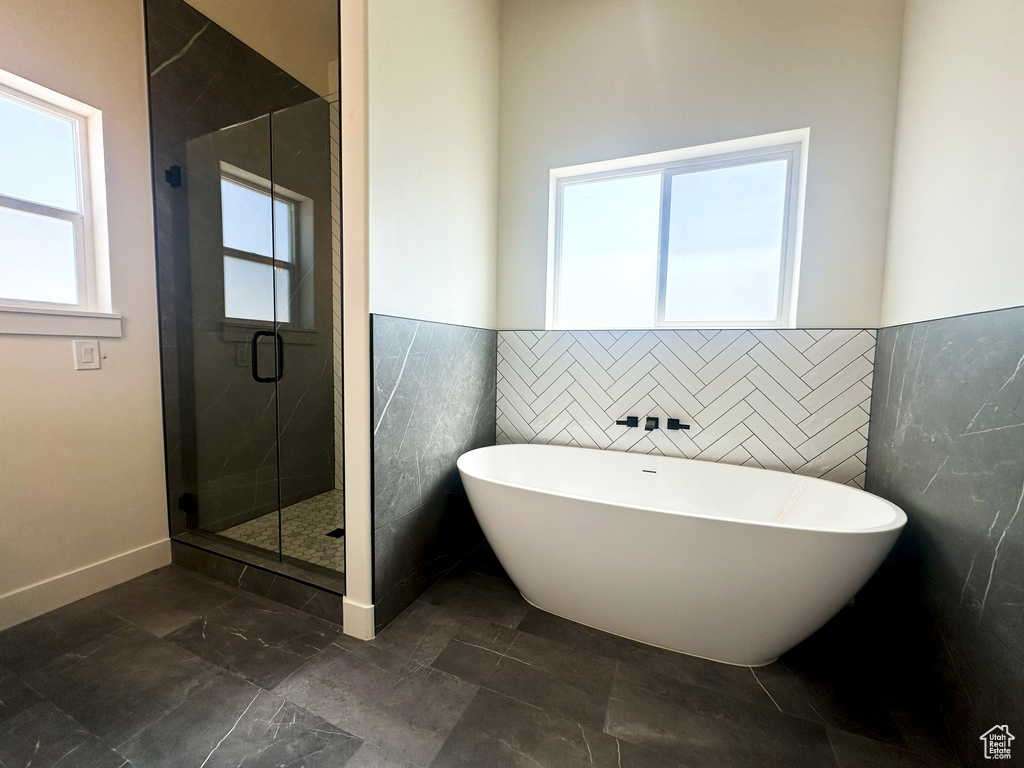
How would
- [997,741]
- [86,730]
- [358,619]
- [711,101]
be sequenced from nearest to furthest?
[997,741] → [86,730] → [358,619] → [711,101]

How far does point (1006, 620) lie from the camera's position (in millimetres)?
997

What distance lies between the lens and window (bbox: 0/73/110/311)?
61.6 inches

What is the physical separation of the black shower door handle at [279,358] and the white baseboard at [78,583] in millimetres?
930

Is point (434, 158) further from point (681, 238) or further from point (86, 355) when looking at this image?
point (86, 355)

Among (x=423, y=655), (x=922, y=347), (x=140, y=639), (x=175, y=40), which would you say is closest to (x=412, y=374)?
(x=423, y=655)

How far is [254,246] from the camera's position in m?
2.11

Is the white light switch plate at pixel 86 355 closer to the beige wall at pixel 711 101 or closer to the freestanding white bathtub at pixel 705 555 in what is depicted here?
the freestanding white bathtub at pixel 705 555

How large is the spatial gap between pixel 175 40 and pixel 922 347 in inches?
137

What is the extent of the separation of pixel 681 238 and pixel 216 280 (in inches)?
96.5

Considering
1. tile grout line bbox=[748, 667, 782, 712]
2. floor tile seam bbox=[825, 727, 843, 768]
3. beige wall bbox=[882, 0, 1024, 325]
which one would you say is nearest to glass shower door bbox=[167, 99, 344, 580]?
tile grout line bbox=[748, 667, 782, 712]

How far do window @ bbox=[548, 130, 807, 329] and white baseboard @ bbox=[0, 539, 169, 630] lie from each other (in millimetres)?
2392

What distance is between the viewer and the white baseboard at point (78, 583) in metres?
1.55

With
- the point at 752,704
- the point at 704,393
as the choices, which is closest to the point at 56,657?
the point at 752,704

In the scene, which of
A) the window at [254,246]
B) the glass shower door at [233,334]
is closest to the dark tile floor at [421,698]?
the glass shower door at [233,334]
